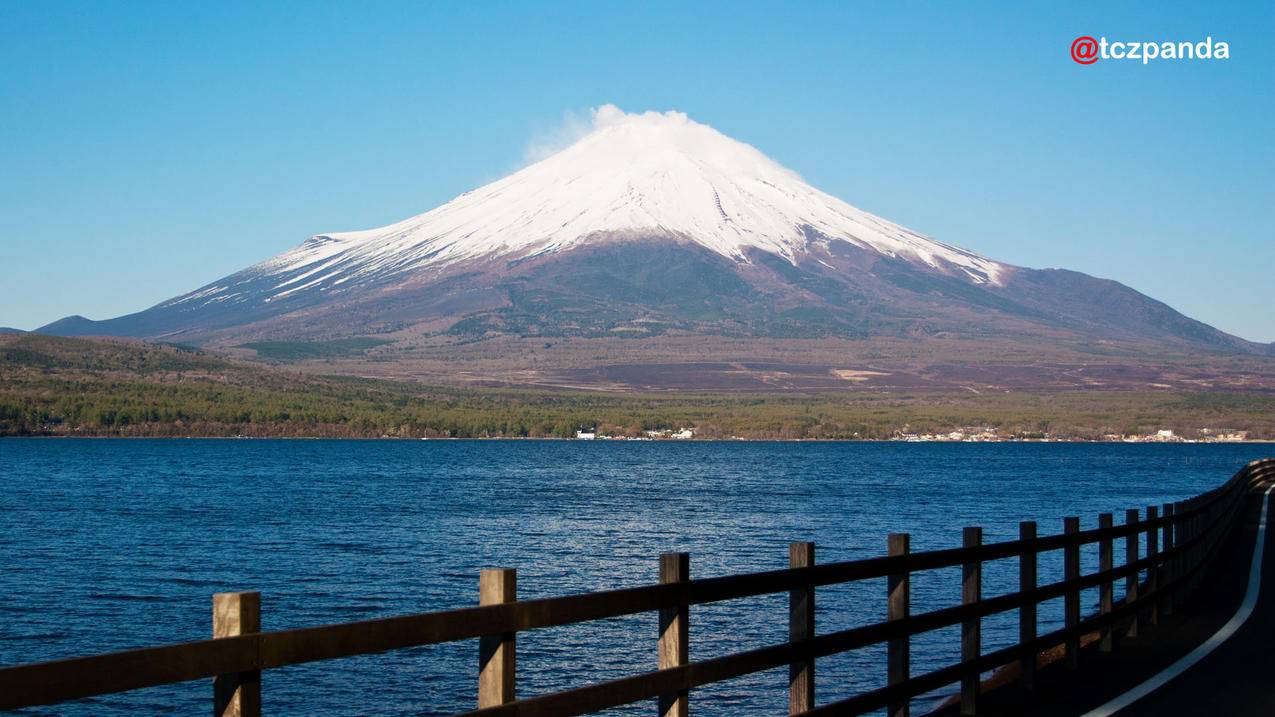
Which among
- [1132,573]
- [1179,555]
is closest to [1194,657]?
[1132,573]

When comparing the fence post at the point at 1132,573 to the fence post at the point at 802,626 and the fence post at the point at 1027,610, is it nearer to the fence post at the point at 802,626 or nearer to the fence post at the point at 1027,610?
the fence post at the point at 1027,610

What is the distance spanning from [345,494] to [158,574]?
4297cm

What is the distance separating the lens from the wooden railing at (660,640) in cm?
500

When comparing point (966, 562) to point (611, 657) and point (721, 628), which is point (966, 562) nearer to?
point (611, 657)

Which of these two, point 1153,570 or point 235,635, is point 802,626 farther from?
point 1153,570

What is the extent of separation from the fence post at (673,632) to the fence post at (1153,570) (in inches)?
363

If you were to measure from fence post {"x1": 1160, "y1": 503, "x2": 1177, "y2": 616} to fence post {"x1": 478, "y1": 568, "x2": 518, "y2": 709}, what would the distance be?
Result: 38.4 ft

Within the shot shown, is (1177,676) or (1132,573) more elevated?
(1132,573)

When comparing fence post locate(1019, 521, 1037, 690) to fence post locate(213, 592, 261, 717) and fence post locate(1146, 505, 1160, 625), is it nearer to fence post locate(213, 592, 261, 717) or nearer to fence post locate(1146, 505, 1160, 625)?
fence post locate(1146, 505, 1160, 625)

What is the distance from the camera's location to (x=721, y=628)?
2623 cm

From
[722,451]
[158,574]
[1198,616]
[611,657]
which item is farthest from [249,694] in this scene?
[722,451]

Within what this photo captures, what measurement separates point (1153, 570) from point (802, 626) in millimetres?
8889

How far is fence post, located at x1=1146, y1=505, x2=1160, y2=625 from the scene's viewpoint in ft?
51.2

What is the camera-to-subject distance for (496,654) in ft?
21.1
